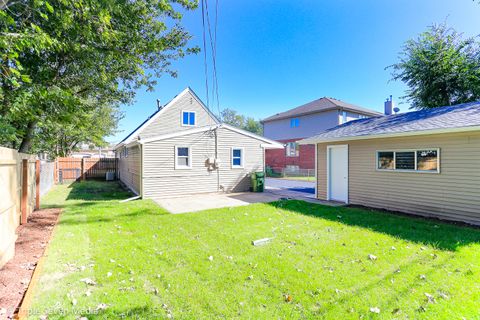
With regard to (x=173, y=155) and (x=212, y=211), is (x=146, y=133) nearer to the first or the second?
Result: (x=173, y=155)

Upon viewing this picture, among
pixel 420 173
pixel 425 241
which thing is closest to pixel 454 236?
pixel 425 241

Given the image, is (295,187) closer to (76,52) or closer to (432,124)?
(432,124)

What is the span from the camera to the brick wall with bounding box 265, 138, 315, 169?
955 inches

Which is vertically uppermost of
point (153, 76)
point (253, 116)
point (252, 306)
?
point (253, 116)

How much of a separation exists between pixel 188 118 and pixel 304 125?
526 inches

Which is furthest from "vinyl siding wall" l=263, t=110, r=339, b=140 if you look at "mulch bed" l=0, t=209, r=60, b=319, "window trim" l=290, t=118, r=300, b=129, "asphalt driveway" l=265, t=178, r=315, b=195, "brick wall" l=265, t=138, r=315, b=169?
"mulch bed" l=0, t=209, r=60, b=319

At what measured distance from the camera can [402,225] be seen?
662 centimetres

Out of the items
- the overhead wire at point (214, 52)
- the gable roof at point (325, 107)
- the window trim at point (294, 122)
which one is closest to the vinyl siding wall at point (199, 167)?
the overhead wire at point (214, 52)

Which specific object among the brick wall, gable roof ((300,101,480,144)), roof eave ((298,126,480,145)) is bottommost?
the brick wall

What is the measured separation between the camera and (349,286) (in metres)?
3.50

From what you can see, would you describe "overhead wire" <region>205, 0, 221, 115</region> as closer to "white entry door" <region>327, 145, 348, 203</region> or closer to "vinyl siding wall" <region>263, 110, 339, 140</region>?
"white entry door" <region>327, 145, 348, 203</region>

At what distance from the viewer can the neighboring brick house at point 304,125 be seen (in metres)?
23.9

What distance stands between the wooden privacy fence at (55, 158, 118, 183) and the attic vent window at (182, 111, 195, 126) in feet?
25.3

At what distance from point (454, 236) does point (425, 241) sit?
3.11 feet
